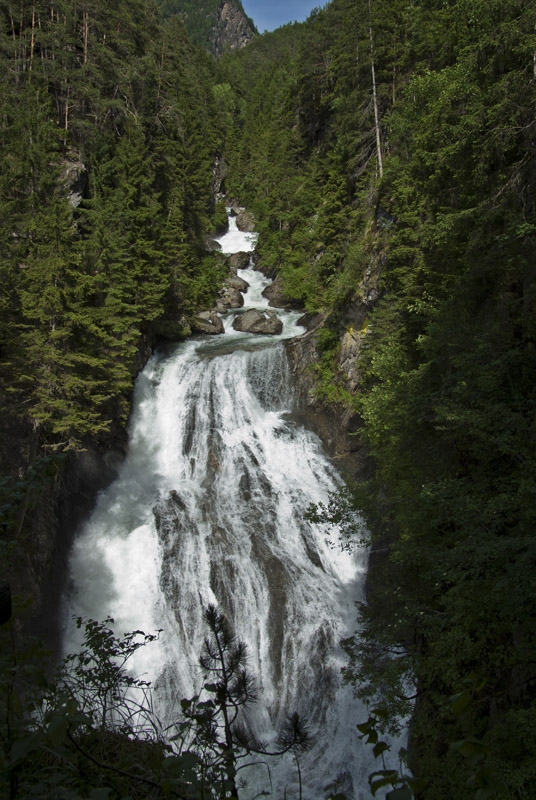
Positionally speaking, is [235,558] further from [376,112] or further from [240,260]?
[240,260]

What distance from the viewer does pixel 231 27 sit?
152m

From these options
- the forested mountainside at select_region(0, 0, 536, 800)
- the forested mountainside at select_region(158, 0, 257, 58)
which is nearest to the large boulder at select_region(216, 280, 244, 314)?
Result: the forested mountainside at select_region(0, 0, 536, 800)

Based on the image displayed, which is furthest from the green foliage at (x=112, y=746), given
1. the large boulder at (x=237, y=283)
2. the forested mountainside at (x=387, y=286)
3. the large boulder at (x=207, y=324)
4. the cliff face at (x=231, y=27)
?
the cliff face at (x=231, y=27)

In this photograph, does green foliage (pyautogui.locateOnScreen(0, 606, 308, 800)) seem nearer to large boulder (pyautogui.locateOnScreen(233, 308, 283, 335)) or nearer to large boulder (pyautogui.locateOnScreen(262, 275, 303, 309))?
large boulder (pyautogui.locateOnScreen(233, 308, 283, 335))

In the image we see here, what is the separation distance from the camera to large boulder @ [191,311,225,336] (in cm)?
2648

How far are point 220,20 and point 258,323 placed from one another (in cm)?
17353

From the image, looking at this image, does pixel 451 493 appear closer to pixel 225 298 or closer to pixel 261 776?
pixel 261 776

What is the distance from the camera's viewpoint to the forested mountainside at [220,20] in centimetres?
14738

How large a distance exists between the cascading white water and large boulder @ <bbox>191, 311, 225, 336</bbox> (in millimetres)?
6272

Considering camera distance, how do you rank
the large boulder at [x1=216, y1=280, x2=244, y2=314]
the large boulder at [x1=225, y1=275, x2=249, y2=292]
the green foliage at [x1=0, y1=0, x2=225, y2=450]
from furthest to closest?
1. the large boulder at [x1=225, y1=275, x2=249, y2=292]
2. the large boulder at [x1=216, y1=280, x2=244, y2=314]
3. the green foliage at [x1=0, y1=0, x2=225, y2=450]

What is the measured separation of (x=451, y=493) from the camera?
672 centimetres

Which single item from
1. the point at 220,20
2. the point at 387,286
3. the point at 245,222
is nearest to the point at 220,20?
the point at 220,20

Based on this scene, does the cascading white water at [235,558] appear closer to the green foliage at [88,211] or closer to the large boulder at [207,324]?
the green foliage at [88,211]

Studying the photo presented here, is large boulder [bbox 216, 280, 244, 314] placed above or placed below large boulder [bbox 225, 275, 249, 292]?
below
